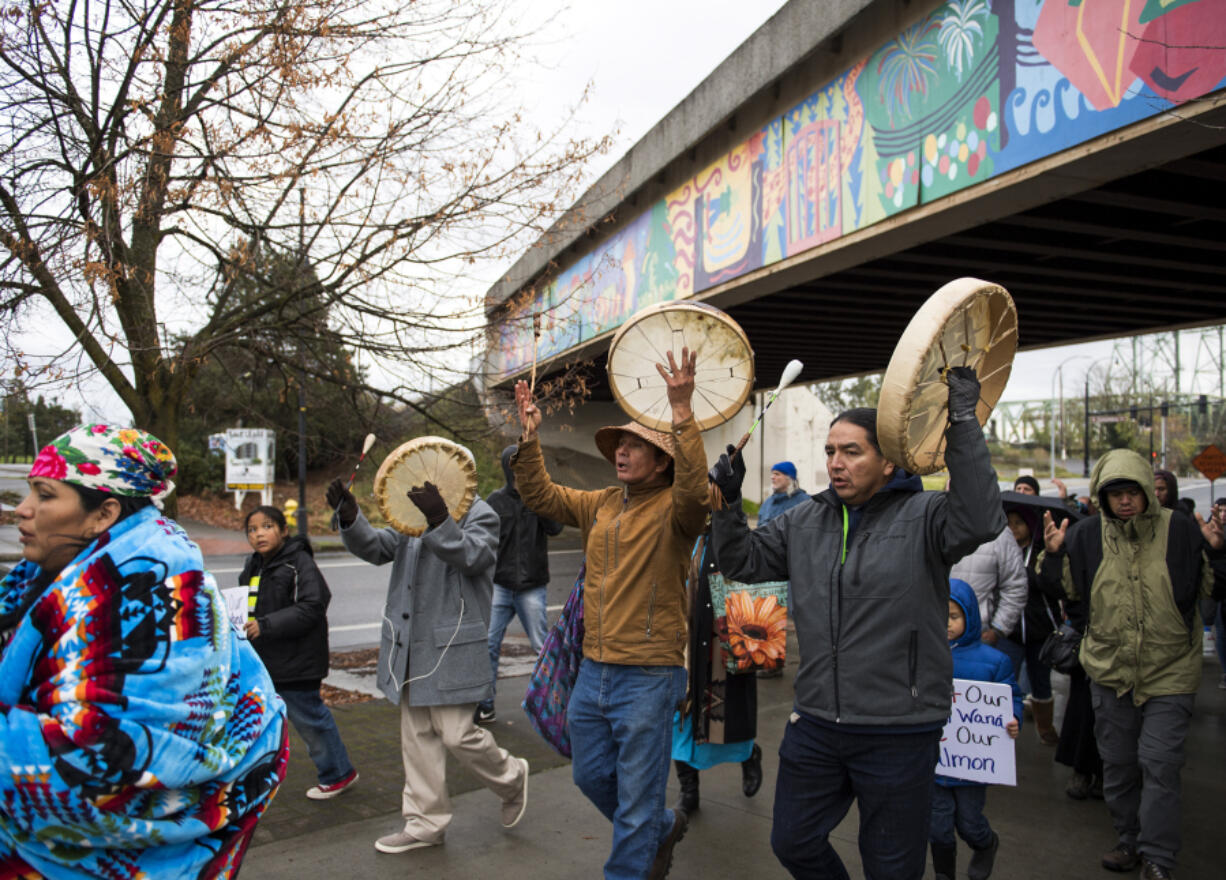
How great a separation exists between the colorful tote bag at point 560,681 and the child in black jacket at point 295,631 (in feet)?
4.83

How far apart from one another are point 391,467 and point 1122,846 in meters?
3.97

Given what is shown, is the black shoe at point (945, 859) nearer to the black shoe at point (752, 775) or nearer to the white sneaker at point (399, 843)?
the black shoe at point (752, 775)

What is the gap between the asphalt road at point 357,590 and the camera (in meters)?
10.7

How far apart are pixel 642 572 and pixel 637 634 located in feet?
0.79

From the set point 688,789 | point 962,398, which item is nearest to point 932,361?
point 962,398

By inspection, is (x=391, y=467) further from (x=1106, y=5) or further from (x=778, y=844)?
(x=1106, y=5)

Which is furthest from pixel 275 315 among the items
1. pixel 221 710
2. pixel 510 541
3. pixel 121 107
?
pixel 221 710

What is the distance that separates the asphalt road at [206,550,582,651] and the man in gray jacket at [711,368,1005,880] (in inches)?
259

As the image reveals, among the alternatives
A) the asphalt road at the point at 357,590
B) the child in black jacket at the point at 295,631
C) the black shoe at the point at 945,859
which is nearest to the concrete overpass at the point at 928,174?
the child in black jacket at the point at 295,631

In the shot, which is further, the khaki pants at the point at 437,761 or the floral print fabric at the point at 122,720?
the khaki pants at the point at 437,761

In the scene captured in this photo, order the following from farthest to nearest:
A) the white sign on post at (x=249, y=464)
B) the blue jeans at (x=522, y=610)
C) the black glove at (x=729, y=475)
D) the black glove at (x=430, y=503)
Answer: the white sign on post at (x=249, y=464), the blue jeans at (x=522, y=610), the black glove at (x=430, y=503), the black glove at (x=729, y=475)

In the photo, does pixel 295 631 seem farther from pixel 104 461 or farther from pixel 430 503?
pixel 104 461

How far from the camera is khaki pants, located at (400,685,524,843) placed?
437cm

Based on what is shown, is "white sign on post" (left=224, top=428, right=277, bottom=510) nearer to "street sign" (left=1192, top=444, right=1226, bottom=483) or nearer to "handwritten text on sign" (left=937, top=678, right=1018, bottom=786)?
"street sign" (left=1192, top=444, right=1226, bottom=483)
